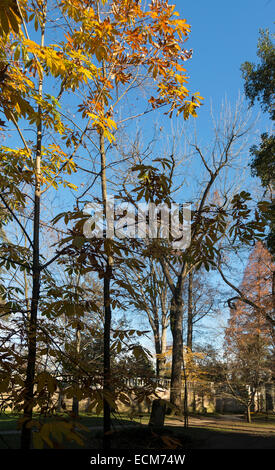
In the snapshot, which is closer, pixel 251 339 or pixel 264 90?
pixel 264 90

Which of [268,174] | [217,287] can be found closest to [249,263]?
[217,287]

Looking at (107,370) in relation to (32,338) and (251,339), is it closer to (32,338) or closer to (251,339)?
(32,338)

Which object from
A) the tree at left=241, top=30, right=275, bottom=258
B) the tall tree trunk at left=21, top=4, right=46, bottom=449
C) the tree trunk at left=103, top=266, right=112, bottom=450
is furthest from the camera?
the tree at left=241, top=30, right=275, bottom=258

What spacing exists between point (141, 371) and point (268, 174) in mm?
9742

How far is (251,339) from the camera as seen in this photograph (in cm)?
1609

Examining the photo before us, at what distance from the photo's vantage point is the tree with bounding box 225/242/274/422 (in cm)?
1545

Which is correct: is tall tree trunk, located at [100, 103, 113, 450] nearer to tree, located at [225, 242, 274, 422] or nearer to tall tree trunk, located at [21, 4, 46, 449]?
tall tree trunk, located at [21, 4, 46, 449]

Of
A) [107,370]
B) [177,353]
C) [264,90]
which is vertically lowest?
[177,353]

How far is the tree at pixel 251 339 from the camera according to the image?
15445 millimetres

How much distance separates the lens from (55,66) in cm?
257

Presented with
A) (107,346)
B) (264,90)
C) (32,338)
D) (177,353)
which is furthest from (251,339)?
(32,338)

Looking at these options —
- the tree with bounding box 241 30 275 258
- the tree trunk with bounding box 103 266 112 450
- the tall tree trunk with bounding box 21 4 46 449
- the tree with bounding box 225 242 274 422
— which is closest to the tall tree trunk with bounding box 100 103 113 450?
the tree trunk with bounding box 103 266 112 450

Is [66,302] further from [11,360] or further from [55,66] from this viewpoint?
[55,66]

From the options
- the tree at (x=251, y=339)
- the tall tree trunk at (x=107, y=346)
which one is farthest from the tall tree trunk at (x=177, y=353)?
the tall tree trunk at (x=107, y=346)
